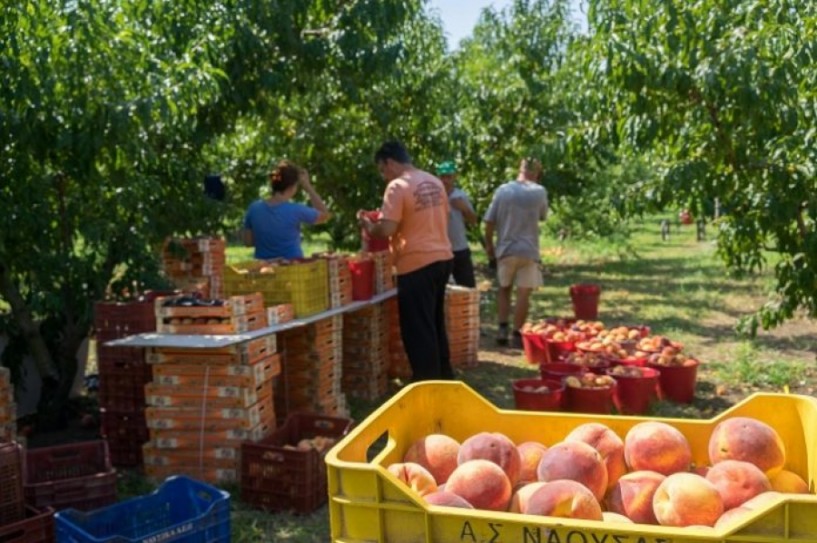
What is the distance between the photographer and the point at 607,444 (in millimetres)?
2514

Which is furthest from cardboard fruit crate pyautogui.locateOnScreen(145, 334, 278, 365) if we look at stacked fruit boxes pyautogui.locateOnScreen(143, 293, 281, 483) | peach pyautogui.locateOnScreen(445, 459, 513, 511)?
peach pyautogui.locateOnScreen(445, 459, 513, 511)

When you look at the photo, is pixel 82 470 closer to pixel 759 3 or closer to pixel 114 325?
pixel 114 325

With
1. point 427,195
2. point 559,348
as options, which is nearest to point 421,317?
point 427,195

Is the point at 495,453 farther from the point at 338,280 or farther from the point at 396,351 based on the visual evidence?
the point at 396,351

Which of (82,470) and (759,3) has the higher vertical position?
(759,3)

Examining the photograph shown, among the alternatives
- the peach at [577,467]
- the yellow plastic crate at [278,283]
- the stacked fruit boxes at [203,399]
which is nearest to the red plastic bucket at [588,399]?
the yellow plastic crate at [278,283]

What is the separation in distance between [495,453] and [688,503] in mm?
535

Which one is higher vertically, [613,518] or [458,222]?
[458,222]

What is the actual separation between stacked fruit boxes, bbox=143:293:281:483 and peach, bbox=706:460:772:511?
3.62 m

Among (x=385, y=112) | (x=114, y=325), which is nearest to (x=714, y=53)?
(x=114, y=325)

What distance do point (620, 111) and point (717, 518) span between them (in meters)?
5.30

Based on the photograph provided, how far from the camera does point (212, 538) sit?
4.00 metres

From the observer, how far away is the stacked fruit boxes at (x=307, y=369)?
6539 millimetres

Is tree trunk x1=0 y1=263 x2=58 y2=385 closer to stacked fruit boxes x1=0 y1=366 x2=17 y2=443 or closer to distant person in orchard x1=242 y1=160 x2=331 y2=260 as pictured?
stacked fruit boxes x1=0 y1=366 x2=17 y2=443
